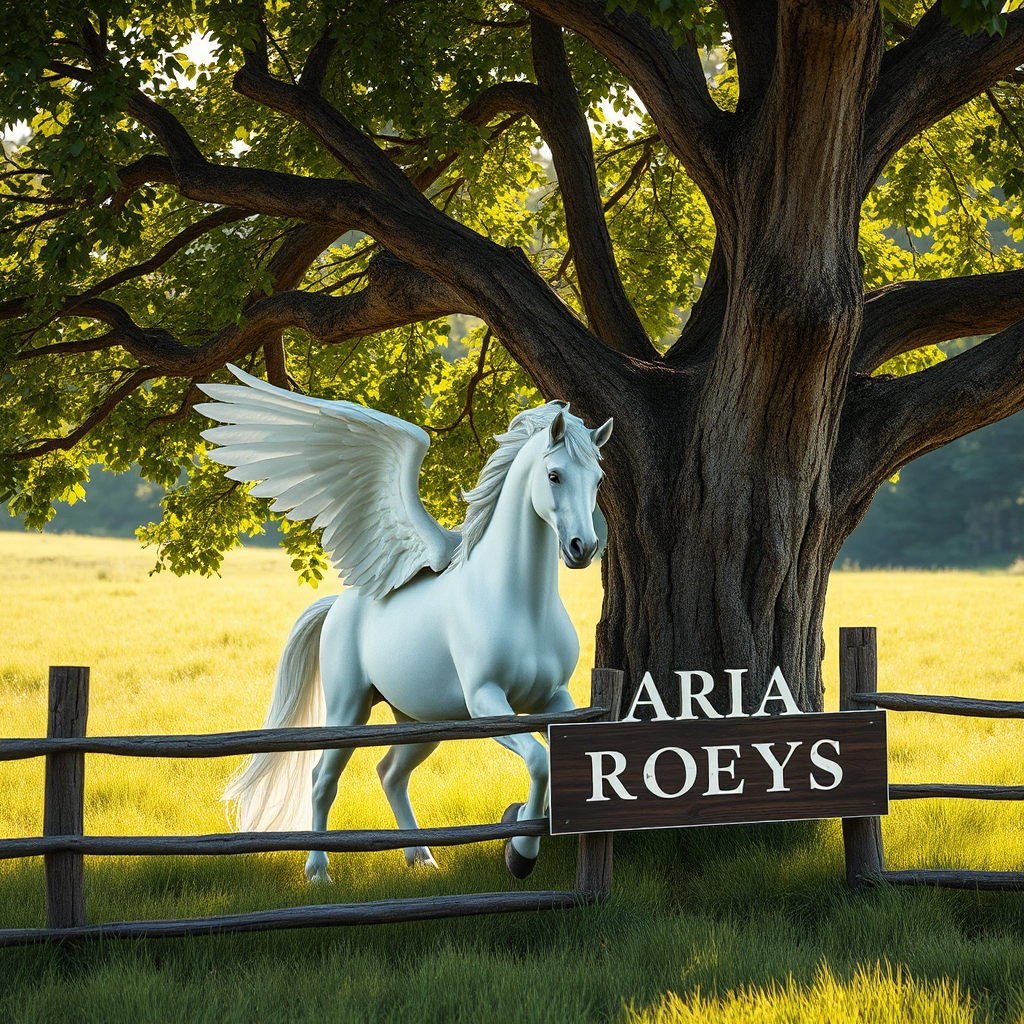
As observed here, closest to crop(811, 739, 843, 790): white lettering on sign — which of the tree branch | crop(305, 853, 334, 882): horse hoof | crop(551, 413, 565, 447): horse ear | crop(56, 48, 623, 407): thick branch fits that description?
crop(551, 413, 565, 447): horse ear

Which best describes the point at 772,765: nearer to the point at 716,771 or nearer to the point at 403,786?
the point at 716,771

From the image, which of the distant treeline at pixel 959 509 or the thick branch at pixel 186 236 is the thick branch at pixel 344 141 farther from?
the distant treeline at pixel 959 509

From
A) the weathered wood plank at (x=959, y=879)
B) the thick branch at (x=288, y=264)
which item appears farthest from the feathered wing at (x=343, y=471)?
the thick branch at (x=288, y=264)

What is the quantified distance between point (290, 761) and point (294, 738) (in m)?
1.82

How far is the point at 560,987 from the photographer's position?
4.07 m

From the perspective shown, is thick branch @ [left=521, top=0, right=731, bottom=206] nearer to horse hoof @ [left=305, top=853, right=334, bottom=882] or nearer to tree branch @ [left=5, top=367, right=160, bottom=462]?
horse hoof @ [left=305, top=853, right=334, bottom=882]

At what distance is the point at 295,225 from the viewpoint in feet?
31.2

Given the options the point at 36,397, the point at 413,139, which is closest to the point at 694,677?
the point at 413,139

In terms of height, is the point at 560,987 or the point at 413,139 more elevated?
the point at 413,139

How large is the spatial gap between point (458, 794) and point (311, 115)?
16.0 ft

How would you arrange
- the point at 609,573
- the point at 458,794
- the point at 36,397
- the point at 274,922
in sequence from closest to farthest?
the point at 274,922 → the point at 609,573 → the point at 458,794 → the point at 36,397

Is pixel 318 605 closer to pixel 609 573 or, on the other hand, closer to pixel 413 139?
pixel 609 573

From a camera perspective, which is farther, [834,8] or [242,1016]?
[834,8]

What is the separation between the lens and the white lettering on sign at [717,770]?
4.93 m
